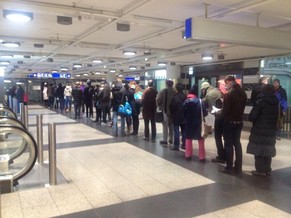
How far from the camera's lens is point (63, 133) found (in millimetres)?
8219

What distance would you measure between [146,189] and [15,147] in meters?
3.08

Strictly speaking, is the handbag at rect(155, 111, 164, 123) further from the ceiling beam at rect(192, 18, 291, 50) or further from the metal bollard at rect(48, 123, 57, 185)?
the metal bollard at rect(48, 123, 57, 185)

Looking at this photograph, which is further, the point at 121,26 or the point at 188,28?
the point at 121,26

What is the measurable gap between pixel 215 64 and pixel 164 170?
949 centimetres

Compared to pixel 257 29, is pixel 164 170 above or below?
below

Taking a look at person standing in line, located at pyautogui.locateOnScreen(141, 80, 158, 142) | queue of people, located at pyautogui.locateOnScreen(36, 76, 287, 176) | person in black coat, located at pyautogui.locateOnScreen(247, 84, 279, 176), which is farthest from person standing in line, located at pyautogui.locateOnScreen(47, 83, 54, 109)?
person in black coat, located at pyautogui.locateOnScreen(247, 84, 279, 176)

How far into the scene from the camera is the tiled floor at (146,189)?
3244 millimetres

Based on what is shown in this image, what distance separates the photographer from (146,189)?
3.90m

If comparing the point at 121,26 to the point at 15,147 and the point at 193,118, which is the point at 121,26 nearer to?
the point at 193,118

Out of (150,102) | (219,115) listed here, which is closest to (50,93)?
(150,102)

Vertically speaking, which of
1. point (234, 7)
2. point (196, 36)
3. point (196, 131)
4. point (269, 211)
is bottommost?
point (269, 211)

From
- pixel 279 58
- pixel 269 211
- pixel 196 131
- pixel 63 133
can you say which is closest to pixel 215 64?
pixel 279 58

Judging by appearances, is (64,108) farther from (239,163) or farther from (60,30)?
(239,163)

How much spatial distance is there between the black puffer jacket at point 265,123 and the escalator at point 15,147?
327 centimetres
